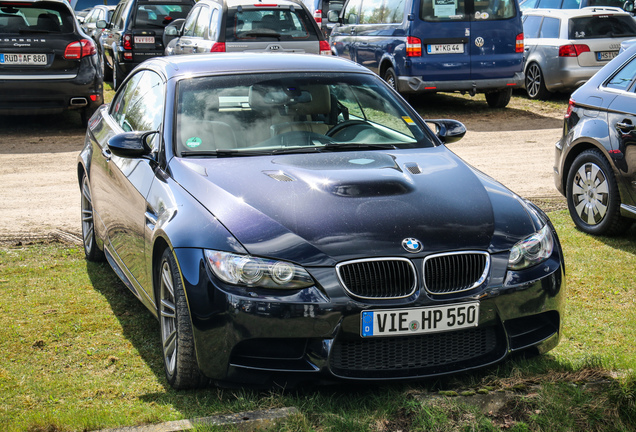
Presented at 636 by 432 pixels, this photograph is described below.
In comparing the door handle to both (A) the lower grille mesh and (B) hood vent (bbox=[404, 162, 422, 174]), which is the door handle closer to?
(B) hood vent (bbox=[404, 162, 422, 174])

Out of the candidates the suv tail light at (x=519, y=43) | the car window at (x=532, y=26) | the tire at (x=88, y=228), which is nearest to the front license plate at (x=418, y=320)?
the tire at (x=88, y=228)

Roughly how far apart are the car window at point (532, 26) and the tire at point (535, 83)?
59 centimetres

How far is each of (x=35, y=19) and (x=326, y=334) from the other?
1014 cm

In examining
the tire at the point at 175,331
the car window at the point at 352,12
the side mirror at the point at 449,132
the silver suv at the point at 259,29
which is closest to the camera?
A: the tire at the point at 175,331

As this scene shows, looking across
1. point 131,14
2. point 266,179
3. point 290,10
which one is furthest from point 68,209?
point 131,14

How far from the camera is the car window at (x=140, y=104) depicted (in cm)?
517

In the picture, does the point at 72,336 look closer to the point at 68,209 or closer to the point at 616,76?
the point at 68,209

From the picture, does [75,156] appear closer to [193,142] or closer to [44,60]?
[44,60]

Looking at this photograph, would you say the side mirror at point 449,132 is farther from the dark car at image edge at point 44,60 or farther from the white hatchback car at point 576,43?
the white hatchback car at point 576,43

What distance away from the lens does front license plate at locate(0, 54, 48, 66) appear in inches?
467


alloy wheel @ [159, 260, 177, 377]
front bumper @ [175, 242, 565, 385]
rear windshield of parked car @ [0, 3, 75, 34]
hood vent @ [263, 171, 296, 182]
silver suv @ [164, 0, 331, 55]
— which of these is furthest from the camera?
silver suv @ [164, 0, 331, 55]

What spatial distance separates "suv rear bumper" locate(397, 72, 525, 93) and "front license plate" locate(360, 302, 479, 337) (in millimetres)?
10723

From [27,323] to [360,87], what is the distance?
2.49 metres

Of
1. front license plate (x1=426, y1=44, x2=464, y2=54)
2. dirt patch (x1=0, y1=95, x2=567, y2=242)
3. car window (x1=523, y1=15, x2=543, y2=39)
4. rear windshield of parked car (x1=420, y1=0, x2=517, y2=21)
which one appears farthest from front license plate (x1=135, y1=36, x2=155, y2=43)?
car window (x1=523, y1=15, x2=543, y2=39)
